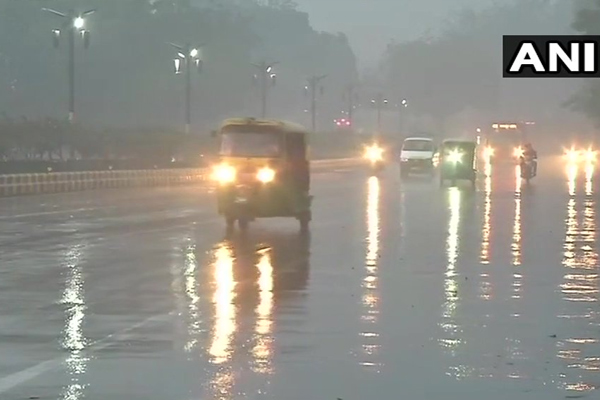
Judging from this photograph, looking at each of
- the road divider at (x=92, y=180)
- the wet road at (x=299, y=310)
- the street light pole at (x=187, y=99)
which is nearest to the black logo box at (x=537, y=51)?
the wet road at (x=299, y=310)

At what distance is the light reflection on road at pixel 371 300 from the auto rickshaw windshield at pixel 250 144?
2754 mm

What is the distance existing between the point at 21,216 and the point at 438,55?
159840 millimetres

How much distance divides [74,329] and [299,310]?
2.76 m

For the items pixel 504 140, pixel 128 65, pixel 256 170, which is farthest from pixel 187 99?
pixel 256 170

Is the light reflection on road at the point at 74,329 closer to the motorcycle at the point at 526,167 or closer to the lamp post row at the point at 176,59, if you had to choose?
the lamp post row at the point at 176,59

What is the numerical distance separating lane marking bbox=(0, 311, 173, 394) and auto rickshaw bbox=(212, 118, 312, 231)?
44.5ft

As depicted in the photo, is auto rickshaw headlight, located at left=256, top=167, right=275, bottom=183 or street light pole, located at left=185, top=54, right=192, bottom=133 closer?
auto rickshaw headlight, located at left=256, top=167, right=275, bottom=183

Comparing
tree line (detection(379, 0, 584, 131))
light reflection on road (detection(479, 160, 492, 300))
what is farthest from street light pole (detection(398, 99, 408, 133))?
light reflection on road (detection(479, 160, 492, 300))

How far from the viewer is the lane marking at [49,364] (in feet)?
33.5

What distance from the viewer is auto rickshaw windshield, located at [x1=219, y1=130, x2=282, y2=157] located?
27.3 metres

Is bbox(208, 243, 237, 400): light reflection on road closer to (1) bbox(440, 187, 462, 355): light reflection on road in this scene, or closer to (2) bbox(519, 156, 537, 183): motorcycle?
(1) bbox(440, 187, 462, 355): light reflection on road

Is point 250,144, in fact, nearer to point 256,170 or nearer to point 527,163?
point 256,170

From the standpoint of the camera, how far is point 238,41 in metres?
126

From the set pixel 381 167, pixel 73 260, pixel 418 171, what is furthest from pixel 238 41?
pixel 73 260
